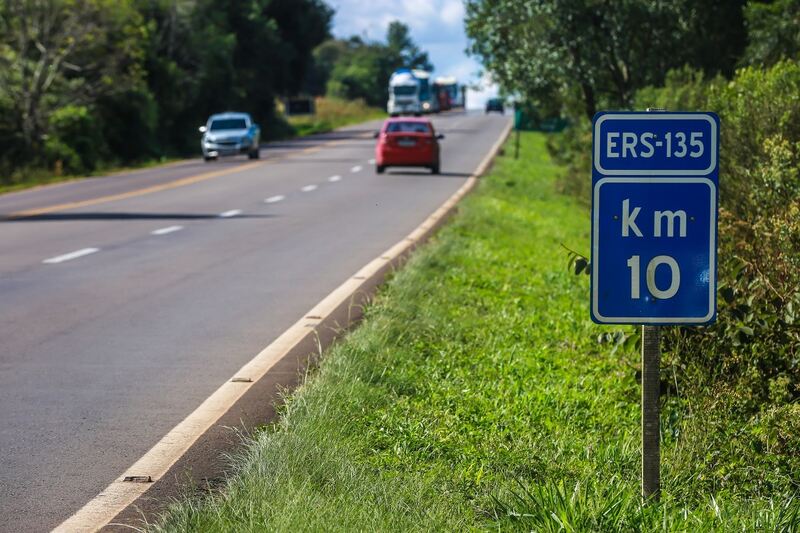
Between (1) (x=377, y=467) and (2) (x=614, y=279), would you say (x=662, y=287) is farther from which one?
(1) (x=377, y=467)

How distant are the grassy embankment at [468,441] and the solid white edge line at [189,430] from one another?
0.36 m

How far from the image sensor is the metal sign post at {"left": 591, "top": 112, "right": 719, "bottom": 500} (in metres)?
4.80

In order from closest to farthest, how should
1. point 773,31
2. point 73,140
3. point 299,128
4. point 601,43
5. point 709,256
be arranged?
1. point 709,256
2. point 773,31
3. point 601,43
4. point 73,140
5. point 299,128

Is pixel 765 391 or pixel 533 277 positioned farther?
pixel 533 277

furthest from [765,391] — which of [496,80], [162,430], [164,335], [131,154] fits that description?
[131,154]

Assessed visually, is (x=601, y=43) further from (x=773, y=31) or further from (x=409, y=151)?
(x=409, y=151)

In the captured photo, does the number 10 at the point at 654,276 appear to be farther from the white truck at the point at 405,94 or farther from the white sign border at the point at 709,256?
the white truck at the point at 405,94

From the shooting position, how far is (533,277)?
13.6 metres

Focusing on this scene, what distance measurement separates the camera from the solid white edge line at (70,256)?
49.9ft

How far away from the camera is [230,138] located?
46875mm

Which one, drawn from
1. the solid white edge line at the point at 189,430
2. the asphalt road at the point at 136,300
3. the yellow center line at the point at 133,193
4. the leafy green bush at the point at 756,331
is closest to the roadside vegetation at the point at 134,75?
the yellow center line at the point at 133,193

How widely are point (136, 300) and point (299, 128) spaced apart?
7540 cm

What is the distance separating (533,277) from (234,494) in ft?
28.9

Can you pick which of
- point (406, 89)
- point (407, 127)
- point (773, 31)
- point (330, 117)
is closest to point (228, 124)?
point (407, 127)
